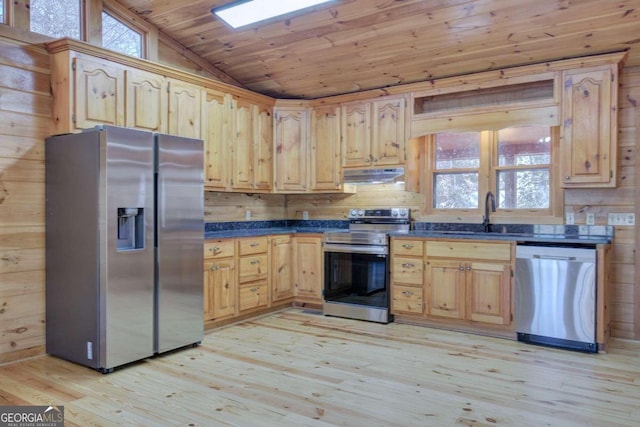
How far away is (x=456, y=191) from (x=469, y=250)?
0.90 meters

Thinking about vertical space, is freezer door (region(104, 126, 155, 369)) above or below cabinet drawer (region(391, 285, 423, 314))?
above

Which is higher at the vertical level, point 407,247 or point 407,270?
point 407,247

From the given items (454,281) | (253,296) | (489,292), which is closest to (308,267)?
(253,296)

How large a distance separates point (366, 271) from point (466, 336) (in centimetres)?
117

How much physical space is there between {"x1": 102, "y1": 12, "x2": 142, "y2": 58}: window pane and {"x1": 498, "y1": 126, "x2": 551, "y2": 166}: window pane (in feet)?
11.9

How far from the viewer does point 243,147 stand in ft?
16.6

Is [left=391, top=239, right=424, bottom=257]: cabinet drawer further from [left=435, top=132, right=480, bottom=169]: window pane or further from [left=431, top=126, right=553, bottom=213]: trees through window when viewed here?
[left=435, top=132, right=480, bottom=169]: window pane

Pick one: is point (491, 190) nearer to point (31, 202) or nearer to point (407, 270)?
point (407, 270)

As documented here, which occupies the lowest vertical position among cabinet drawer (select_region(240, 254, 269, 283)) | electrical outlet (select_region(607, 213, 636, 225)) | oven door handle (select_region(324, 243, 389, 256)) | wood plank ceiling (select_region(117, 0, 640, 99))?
cabinet drawer (select_region(240, 254, 269, 283))

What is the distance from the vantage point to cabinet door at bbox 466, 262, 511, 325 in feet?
13.4

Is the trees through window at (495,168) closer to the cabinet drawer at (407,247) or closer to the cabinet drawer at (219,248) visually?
the cabinet drawer at (407,247)

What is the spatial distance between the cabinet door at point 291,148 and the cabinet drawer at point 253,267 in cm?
96

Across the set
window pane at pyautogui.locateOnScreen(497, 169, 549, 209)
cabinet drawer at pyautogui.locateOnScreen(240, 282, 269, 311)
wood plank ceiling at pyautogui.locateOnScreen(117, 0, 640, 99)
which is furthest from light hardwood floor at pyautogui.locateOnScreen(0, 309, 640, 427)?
wood plank ceiling at pyautogui.locateOnScreen(117, 0, 640, 99)

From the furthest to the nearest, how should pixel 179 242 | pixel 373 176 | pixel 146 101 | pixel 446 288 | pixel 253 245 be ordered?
pixel 373 176, pixel 253 245, pixel 446 288, pixel 146 101, pixel 179 242
